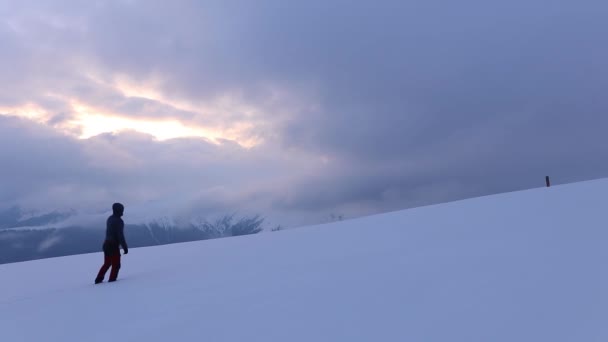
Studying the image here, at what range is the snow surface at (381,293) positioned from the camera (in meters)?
3.70

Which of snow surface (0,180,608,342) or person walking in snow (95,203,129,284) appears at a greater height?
person walking in snow (95,203,129,284)

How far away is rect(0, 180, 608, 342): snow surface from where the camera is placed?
370 centimetres

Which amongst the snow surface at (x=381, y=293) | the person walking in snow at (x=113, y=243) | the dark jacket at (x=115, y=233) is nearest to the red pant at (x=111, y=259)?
the person walking in snow at (x=113, y=243)

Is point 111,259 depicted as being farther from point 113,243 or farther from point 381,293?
point 381,293

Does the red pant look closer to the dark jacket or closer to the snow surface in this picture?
the dark jacket

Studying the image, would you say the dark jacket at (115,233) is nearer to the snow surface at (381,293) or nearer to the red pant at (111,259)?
the red pant at (111,259)

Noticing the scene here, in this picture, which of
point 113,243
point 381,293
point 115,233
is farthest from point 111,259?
point 381,293

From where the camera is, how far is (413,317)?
389cm

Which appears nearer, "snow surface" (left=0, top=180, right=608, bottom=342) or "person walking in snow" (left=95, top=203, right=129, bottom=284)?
"snow surface" (left=0, top=180, right=608, bottom=342)

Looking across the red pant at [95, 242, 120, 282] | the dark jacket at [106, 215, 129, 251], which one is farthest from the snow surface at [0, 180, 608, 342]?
the dark jacket at [106, 215, 129, 251]

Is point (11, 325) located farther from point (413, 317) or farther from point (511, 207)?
point (511, 207)

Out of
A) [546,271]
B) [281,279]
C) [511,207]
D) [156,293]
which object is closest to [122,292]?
[156,293]

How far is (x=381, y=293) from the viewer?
185 inches

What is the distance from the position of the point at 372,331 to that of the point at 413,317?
47cm
